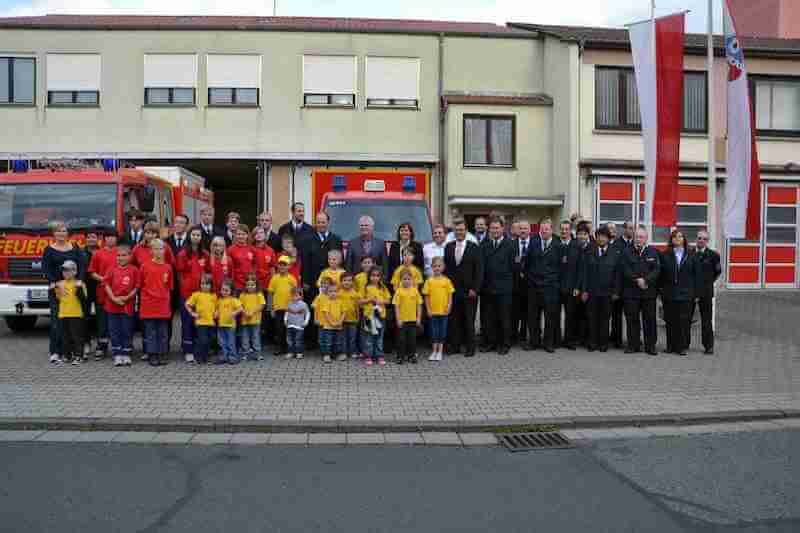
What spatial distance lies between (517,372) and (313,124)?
14705 mm

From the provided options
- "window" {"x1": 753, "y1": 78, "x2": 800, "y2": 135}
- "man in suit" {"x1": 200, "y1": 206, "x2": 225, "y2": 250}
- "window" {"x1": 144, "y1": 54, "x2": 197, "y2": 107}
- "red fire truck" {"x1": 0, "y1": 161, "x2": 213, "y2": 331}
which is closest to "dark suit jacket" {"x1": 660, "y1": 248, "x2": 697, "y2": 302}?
"man in suit" {"x1": 200, "y1": 206, "x2": 225, "y2": 250}

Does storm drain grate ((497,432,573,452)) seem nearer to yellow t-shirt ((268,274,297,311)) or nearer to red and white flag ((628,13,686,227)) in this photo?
yellow t-shirt ((268,274,297,311))

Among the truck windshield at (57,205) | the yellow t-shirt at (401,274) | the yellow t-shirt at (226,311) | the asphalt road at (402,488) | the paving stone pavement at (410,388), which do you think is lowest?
the asphalt road at (402,488)

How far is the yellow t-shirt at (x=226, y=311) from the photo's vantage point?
31.2 ft

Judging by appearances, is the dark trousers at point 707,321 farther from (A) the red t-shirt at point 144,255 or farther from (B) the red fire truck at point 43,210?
(B) the red fire truck at point 43,210

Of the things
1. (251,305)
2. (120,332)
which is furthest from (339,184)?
(120,332)

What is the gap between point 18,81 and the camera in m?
22.1

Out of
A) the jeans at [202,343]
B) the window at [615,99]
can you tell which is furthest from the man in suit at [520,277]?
the window at [615,99]

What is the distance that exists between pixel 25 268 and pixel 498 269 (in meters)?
7.26

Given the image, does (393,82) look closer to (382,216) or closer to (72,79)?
(72,79)

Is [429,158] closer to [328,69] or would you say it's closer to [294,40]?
[328,69]

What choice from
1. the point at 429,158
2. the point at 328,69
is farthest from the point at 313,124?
the point at 429,158

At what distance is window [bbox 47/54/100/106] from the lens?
866 inches

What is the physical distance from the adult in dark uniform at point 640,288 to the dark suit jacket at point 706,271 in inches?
25.6
